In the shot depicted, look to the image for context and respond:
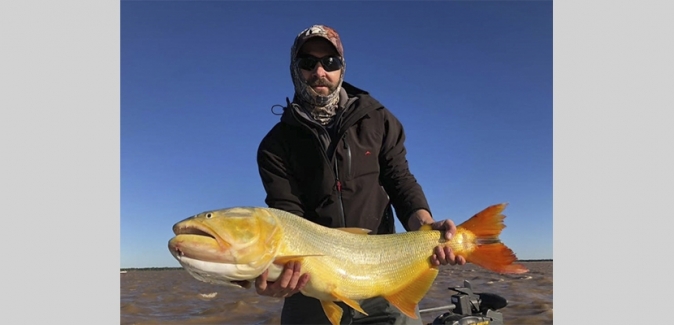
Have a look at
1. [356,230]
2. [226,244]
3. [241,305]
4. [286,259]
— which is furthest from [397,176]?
[241,305]

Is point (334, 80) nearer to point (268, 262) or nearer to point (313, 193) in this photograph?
point (313, 193)

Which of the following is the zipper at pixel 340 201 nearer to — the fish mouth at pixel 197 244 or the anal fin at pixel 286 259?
the anal fin at pixel 286 259

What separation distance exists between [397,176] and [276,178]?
4.10 ft

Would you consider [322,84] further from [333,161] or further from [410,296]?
[410,296]

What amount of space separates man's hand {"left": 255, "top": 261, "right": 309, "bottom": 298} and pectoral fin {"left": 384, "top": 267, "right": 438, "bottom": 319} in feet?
2.83

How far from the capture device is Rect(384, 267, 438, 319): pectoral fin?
149 inches

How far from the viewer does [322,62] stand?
469 cm

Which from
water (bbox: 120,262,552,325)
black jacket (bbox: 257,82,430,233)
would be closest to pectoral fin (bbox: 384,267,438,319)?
black jacket (bbox: 257,82,430,233)

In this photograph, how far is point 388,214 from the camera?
464 cm

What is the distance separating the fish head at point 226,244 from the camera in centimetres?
291

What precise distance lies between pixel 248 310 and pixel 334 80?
9745 mm

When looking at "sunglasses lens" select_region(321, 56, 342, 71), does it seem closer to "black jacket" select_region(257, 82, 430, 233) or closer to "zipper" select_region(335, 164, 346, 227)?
"black jacket" select_region(257, 82, 430, 233)

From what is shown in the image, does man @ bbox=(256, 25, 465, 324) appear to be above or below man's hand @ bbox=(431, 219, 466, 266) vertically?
above

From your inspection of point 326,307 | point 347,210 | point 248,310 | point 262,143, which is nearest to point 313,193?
point 347,210
